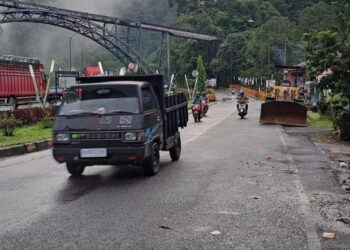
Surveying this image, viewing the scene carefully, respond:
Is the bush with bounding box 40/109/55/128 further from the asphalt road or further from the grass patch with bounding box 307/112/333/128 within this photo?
the grass patch with bounding box 307/112/333/128

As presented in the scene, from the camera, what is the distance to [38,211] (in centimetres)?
691

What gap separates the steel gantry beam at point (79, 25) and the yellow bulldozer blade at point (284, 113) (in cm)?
3688

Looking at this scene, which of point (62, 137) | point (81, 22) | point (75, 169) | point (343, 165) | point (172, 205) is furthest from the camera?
point (81, 22)

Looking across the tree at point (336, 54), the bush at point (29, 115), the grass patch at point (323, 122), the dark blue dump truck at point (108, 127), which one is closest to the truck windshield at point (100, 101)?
the dark blue dump truck at point (108, 127)

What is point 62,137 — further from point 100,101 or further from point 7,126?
point 7,126

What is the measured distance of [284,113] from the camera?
24062 mm

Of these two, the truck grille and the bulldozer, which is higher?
the truck grille

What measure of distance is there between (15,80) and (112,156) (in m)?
30.4

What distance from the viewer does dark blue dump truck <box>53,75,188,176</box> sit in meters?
8.84

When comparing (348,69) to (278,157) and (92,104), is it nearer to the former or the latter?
(278,157)

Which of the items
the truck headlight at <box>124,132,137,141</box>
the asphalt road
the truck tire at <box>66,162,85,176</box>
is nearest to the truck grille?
the truck headlight at <box>124,132,137,141</box>

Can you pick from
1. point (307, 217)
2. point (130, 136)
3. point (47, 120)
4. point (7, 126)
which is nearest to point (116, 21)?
point (47, 120)

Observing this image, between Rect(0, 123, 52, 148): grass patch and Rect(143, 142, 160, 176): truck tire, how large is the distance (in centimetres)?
624

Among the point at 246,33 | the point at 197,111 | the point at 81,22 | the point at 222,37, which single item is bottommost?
the point at 197,111
